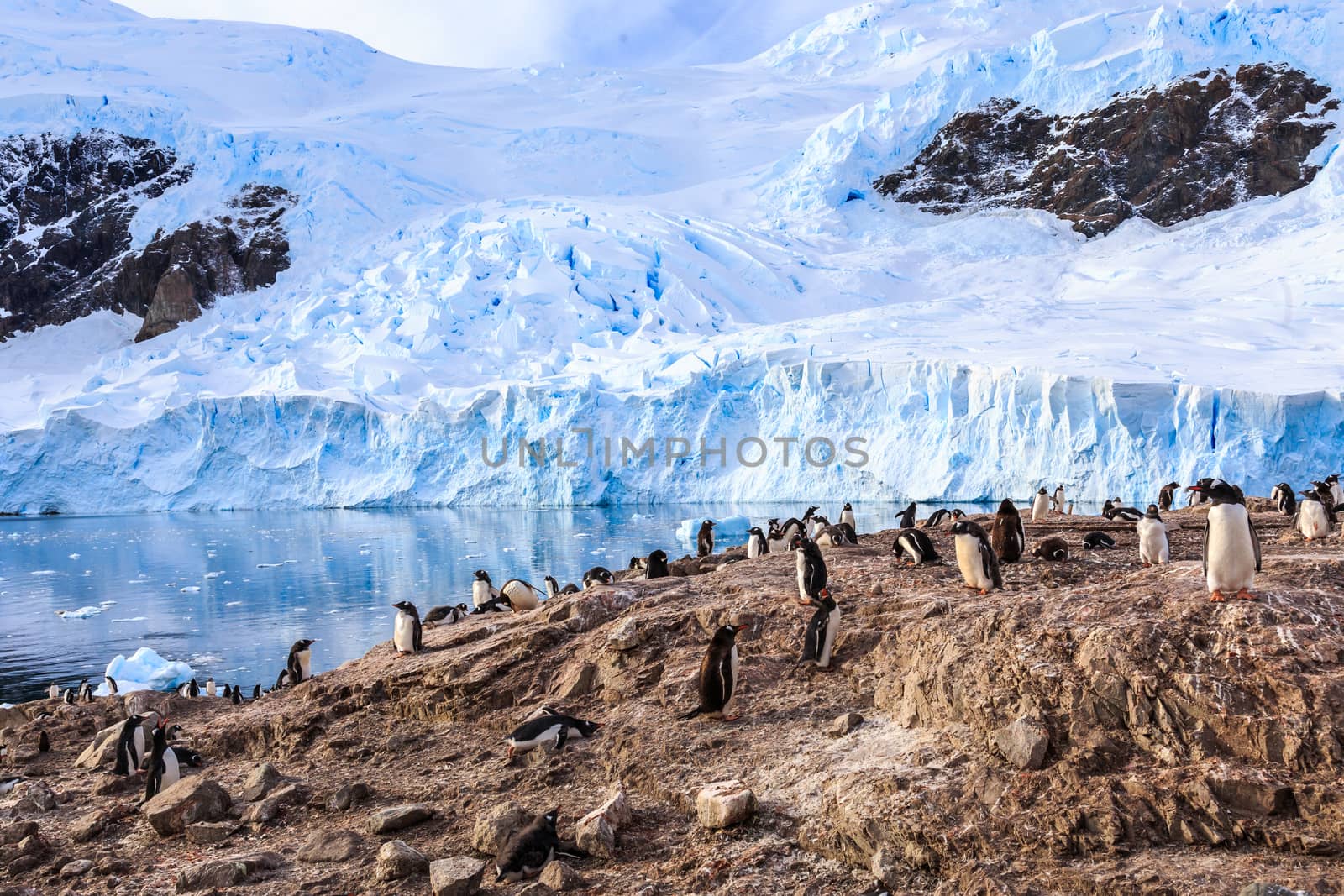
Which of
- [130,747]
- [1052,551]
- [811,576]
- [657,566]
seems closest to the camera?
[811,576]

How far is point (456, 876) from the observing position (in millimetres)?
3990

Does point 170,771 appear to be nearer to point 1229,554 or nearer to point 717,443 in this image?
point 1229,554

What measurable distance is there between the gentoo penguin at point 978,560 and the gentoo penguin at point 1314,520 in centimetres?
348

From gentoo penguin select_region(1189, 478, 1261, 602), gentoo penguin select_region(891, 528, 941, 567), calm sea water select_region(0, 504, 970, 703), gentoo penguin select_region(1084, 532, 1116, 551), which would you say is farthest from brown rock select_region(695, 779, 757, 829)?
calm sea water select_region(0, 504, 970, 703)

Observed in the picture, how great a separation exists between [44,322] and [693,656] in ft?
197

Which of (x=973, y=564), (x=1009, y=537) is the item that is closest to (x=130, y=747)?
(x=973, y=564)

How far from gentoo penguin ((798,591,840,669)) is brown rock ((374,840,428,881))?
2278 mm

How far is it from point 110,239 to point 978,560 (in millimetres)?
62564

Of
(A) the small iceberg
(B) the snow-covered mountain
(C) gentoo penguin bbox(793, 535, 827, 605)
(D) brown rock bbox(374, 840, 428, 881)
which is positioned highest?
(B) the snow-covered mountain

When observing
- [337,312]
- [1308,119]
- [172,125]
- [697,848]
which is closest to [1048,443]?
[697,848]

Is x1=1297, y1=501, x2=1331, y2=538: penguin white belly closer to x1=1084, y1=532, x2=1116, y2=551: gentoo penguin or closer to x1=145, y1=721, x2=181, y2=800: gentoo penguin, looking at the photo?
x1=1084, y1=532, x2=1116, y2=551: gentoo penguin

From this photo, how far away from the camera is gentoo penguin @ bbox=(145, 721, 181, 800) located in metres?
5.78

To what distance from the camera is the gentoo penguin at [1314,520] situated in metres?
7.72

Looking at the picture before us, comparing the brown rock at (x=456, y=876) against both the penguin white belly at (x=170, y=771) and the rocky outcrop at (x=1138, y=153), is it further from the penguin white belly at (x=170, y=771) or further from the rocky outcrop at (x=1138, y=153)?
the rocky outcrop at (x=1138, y=153)
